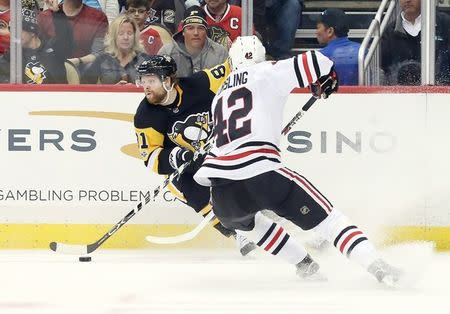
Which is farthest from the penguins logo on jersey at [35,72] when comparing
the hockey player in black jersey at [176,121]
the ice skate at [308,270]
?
the ice skate at [308,270]

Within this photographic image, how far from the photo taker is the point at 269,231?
4.66 meters

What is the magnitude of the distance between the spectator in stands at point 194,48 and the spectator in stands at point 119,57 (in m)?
0.15

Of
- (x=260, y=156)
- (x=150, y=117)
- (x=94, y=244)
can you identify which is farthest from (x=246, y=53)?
(x=94, y=244)

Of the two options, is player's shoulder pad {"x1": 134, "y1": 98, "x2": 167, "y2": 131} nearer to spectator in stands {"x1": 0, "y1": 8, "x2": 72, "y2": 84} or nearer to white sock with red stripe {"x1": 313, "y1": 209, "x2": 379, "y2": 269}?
spectator in stands {"x1": 0, "y1": 8, "x2": 72, "y2": 84}

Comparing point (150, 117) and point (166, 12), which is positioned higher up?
point (166, 12)

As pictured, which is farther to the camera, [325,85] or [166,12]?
[166,12]

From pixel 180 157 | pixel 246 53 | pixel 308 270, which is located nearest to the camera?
pixel 246 53

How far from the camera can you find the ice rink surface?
3936 mm

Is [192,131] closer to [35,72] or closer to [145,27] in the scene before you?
[145,27]

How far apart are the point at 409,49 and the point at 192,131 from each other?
4.21 ft

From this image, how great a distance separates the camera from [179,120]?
543 cm

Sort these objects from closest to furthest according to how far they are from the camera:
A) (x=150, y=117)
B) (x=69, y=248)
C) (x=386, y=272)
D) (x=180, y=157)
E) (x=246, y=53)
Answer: (x=386, y=272) → (x=246, y=53) → (x=180, y=157) → (x=150, y=117) → (x=69, y=248)

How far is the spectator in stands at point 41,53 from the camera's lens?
594cm

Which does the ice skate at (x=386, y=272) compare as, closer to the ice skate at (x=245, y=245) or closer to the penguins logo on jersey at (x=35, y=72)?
the ice skate at (x=245, y=245)
